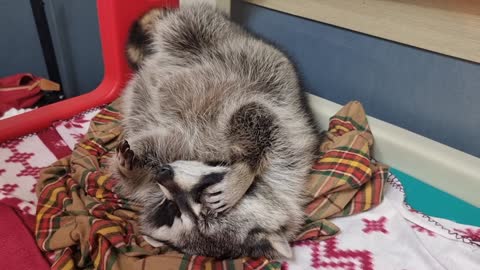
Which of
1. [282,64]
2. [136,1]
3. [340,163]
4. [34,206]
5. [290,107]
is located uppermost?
[136,1]

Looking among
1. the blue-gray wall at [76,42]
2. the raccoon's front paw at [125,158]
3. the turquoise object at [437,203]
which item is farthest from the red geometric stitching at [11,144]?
the turquoise object at [437,203]

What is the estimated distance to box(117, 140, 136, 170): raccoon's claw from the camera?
56.4 inches

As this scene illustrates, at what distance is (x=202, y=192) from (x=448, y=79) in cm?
113

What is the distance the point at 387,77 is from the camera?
72.1 inches

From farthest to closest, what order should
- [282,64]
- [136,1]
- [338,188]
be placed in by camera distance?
[136,1]
[282,64]
[338,188]

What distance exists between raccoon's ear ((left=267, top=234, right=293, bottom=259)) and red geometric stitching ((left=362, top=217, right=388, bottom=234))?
382 mm

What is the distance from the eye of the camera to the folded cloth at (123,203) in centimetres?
134

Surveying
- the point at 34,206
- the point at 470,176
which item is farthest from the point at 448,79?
the point at 34,206

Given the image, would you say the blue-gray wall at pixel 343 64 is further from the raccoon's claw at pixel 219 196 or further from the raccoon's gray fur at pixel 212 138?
the raccoon's claw at pixel 219 196

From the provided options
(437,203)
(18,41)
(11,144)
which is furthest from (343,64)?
(18,41)

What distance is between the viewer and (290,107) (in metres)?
1.71

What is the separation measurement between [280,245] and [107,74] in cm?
143

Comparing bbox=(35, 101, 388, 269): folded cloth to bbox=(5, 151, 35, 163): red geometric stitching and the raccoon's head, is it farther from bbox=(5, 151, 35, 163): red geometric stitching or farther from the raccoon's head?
bbox=(5, 151, 35, 163): red geometric stitching

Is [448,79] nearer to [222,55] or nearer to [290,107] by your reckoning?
[290,107]
